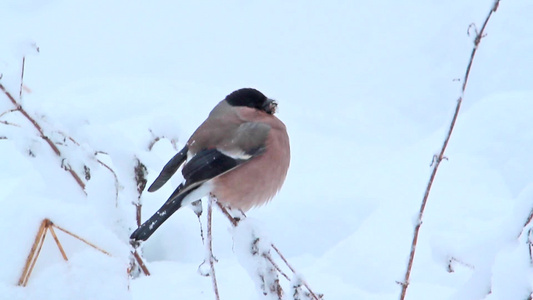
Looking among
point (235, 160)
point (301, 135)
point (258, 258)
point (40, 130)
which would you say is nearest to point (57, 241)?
point (258, 258)

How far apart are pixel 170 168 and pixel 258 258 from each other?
3.76 ft

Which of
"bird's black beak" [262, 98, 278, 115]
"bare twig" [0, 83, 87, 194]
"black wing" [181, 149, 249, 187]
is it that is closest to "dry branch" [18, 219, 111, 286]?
"bare twig" [0, 83, 87, 194]

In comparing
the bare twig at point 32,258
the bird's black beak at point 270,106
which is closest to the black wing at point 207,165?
the bird's black beak at point 270,106

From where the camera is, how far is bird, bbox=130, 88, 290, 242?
9.97 feet

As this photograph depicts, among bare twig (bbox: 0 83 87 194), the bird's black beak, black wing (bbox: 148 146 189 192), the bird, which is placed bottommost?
bare twig (bbox: 0 83 87 194)

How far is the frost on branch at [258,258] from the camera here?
2041 millimetres

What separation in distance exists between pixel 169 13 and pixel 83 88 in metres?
1.07

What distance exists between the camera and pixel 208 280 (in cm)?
282

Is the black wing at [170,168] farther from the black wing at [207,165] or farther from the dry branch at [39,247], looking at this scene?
the dry branch at [39,247]

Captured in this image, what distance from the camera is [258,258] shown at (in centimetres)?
204

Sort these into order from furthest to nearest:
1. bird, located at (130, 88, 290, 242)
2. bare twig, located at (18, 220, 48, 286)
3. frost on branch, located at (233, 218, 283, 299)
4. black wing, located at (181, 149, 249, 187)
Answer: bird, located at (130, 88, 290, 242)
black wing, located at (181, 149, 249, 187)
frost on branch, located at (233, 218, 283, 299)
bare twig, located at (18, 220, 48, 286)

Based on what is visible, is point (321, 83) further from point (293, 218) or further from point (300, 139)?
point (293, 218)

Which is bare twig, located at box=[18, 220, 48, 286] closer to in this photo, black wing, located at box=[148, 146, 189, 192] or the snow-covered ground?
the snow-covered ground

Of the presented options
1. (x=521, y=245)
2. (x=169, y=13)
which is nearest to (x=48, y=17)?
(x=169, y=13)
